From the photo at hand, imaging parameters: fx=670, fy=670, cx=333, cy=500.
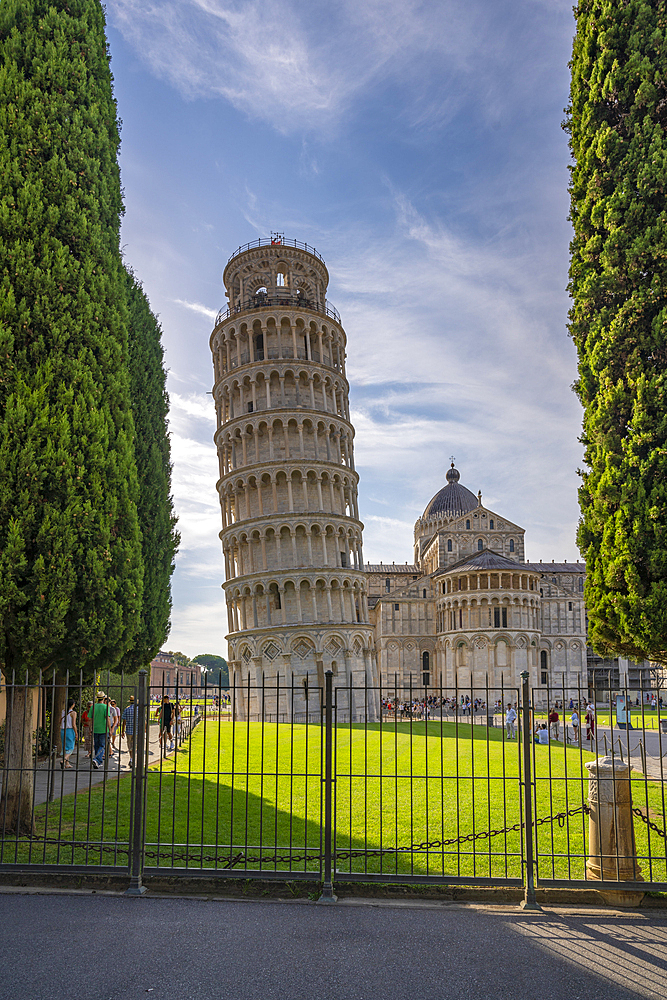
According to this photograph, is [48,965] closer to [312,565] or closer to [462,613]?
[312,565]

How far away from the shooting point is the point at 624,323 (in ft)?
29.6

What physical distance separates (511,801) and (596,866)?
6.33 m

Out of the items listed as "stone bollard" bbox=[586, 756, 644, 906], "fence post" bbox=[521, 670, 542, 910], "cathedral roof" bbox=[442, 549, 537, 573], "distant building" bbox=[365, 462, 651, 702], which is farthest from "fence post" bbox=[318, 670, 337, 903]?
"cathedral roof" bbox=[442, 549, 537, 573]

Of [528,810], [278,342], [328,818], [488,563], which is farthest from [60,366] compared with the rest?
[488,563]

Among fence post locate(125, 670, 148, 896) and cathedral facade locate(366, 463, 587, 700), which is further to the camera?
cathedral facade locate(366, 463, 587, 700)

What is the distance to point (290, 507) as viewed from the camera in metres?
42.7

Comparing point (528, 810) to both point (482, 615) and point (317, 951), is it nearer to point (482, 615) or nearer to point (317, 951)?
point (317, 951)

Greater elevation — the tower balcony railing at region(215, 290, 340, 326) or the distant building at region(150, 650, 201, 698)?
the tower balcony railing at region(215, 290, 340, 326)

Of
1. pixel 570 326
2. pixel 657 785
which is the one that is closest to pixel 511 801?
pixel 657 785

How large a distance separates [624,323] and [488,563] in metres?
51.3

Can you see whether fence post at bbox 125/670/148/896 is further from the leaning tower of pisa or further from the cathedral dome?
the cathedral dome

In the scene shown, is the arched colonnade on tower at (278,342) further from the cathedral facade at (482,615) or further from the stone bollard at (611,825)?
the stone bollard at (611,825)

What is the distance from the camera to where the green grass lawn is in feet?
24.6

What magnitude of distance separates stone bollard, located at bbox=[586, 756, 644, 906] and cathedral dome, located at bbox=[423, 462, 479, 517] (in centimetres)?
6949
